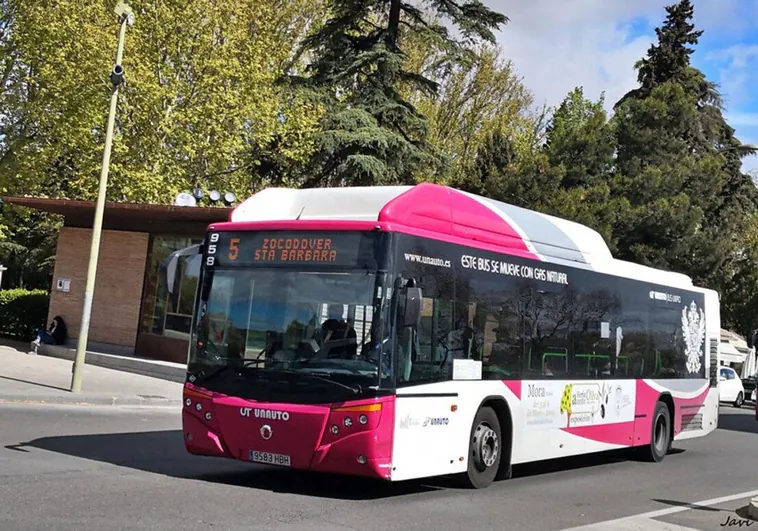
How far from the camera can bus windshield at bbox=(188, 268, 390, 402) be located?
340 inches

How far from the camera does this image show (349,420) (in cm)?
849

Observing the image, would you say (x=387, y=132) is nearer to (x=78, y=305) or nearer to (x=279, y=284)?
(x=78, y=305)

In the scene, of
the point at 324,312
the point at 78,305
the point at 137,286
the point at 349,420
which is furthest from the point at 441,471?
the point at 78,305

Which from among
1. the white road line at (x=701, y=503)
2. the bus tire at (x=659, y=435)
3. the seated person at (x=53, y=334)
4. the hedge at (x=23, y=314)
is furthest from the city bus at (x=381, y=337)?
the hedge at (x=23, y=314)

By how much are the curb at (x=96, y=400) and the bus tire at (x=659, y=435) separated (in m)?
9.10

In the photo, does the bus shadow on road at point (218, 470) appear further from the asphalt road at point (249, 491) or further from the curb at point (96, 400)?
the curb at point (96, 400)

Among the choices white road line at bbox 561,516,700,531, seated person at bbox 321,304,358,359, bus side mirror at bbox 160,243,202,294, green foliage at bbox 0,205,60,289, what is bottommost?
white road line at bbox 561,516,700,531

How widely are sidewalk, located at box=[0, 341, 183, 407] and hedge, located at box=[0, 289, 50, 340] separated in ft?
21.3

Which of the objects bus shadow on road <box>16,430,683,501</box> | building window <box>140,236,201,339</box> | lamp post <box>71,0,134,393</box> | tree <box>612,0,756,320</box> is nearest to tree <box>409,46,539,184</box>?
tree <box>612,0,756,320</box>

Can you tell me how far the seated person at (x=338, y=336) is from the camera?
868 cm

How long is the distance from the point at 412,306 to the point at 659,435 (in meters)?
7.97

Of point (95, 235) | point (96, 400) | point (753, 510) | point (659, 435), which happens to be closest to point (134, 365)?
point (96, 400)

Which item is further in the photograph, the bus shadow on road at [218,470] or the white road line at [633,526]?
the bus shadow on road at [218,470]

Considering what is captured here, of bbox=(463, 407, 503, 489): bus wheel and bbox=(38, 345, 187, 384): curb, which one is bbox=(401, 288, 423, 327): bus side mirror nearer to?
bbox=(463, 407, 503, 489): bus wheel
